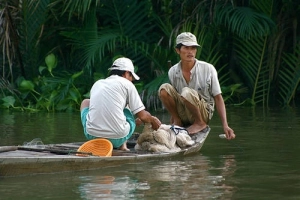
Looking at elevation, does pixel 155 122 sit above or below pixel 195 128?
above

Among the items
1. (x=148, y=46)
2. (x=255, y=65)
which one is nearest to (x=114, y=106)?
(x=148, y=46)

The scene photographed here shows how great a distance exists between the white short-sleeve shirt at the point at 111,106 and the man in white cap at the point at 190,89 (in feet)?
3.76

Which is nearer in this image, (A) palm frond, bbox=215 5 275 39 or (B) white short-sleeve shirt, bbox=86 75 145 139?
(B) white short-sleeve shirt, bbox=86 75 145 139

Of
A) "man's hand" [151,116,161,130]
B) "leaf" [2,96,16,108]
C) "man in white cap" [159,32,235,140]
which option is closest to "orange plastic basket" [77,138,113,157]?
"man's hand" [151,116,161,130]

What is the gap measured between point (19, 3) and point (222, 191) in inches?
346

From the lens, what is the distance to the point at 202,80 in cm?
873

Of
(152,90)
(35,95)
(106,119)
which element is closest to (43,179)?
(106,119)

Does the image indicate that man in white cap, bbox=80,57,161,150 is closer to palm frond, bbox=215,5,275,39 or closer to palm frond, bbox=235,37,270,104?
palm frond, bbox=215,5,275,39

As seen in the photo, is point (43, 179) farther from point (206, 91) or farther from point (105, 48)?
point (105, 48)

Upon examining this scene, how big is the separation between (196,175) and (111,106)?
3.39 feet

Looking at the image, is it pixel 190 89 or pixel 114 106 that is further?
pixel 190 89

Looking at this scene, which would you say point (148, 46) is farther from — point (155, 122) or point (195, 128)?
point (155, 122)

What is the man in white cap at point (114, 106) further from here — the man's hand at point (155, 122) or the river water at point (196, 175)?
the river water at point (196, 175)

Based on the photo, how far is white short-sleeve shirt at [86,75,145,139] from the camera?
750cm
